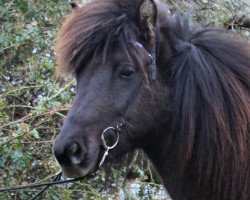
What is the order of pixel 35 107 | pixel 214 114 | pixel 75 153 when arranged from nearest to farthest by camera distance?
pixel 75 153 < pixel 214 114 < pixel 35 107

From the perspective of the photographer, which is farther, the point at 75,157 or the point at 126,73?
the point at 126,73

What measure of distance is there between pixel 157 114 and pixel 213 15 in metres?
2.67

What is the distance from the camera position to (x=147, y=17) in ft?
9.93

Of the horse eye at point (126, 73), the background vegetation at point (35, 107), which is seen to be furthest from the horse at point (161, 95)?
the background vegetation at point (35, 107)

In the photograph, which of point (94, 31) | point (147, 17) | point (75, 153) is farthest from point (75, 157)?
point (147, 17)

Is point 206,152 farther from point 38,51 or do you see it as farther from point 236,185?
point 38,51

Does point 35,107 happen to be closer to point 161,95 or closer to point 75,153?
point 161,95

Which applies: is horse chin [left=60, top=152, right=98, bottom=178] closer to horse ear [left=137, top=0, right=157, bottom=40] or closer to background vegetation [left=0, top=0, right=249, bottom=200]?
horse ear [left=137, top=0, right=157, bottom=40]

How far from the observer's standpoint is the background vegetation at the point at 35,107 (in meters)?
4.65

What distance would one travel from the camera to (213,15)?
5531 millimetres

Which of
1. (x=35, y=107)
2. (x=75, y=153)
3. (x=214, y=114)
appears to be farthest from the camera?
(x=35, y=107)

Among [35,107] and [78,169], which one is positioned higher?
[78,169]

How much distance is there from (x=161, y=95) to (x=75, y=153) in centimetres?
53

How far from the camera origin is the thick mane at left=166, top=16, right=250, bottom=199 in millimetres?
2963
